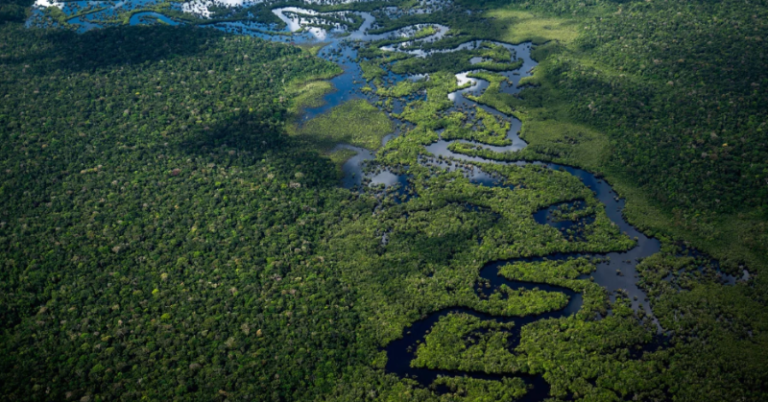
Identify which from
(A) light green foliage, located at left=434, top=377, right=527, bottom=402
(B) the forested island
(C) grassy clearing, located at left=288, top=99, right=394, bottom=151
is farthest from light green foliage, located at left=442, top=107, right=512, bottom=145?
(A) light green foliage, located at left=434, top=377, right=527, bottom=402

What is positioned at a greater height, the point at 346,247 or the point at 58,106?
the point at 58,106

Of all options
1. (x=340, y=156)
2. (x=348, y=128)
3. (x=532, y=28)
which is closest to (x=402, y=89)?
(x=348, y=128)

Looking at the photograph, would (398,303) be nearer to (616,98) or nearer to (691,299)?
(691,299)

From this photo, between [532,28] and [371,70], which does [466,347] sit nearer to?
[371,70]

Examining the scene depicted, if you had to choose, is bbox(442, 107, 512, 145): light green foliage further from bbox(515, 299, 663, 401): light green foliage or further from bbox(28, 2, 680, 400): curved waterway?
bbox(515, 299, 663, 401): light green foliage

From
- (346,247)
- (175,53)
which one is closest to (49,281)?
(346,247)
